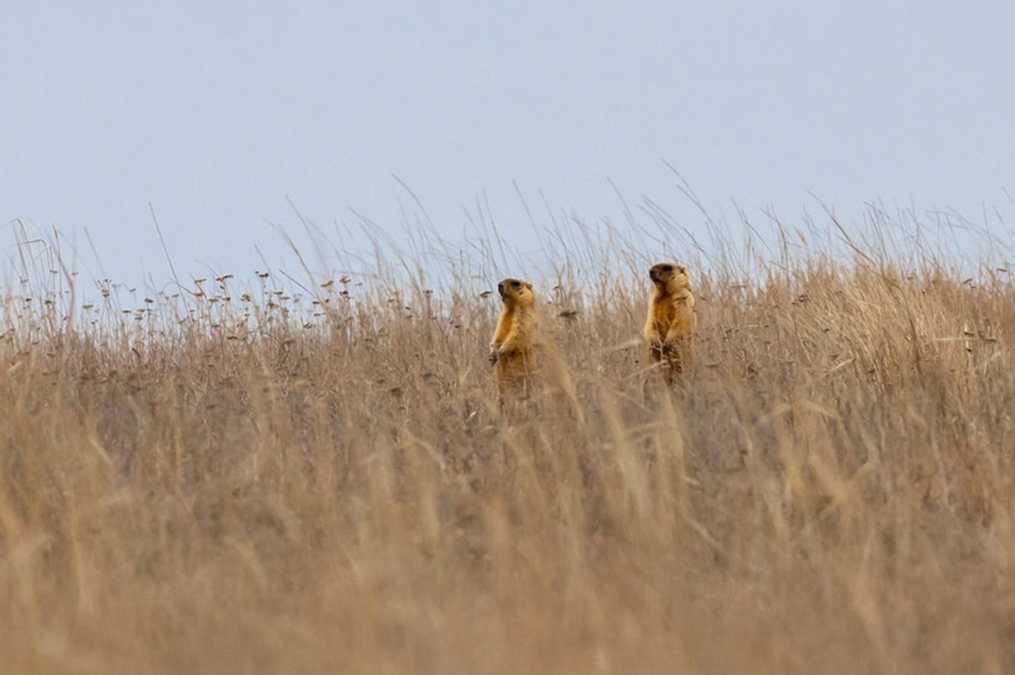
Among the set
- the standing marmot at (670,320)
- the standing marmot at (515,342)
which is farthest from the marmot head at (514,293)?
the standing marmot at (670,320)

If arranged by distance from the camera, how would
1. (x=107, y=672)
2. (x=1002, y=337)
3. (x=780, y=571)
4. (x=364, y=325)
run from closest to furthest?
(x=107, y=672) < (x=780, y=571) < (x=1002, y=337) < (x=364, y=325)

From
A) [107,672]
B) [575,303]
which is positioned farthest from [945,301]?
[107,672]

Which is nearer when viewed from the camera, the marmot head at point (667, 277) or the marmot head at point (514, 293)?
the marmot head at point (514, 293)

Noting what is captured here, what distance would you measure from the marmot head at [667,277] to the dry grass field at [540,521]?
1.43 feet

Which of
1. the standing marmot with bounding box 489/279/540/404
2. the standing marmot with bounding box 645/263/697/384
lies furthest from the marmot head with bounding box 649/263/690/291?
the standing marmot with bounding box 489/279/540/404

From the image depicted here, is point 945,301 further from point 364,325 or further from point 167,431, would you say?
point 167,431

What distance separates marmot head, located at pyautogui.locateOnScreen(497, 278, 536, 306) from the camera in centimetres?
739

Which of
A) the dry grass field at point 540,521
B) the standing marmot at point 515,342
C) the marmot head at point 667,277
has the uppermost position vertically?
the marmot head at point 667,277

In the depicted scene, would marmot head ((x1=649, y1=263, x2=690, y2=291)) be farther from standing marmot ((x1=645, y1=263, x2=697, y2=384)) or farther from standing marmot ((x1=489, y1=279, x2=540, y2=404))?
standing marmot ((x1=489, y1=279, x2=540, y2=404))

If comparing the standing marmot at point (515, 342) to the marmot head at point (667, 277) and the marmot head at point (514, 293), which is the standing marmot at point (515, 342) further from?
the marmot head at point (667, 277)

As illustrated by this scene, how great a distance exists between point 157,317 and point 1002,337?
5203mm

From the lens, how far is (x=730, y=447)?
6.04 meters

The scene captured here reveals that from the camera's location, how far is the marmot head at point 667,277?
7543 mm

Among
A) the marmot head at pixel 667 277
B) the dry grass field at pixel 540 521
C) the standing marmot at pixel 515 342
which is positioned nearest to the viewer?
the dry grass field at pixel 540 521
